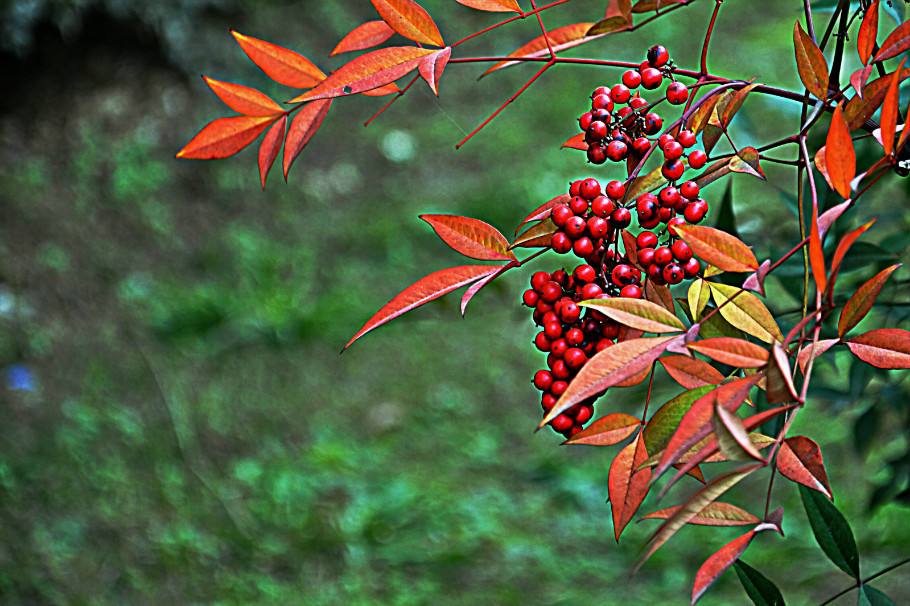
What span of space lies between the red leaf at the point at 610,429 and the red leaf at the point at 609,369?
3.3 inches

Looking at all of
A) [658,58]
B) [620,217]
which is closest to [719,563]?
[620,217]

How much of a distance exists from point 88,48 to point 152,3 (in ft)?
0.87

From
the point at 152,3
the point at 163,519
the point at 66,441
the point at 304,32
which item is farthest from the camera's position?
the point at 304,32

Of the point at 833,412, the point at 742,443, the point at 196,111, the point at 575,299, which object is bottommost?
the point at 742,443

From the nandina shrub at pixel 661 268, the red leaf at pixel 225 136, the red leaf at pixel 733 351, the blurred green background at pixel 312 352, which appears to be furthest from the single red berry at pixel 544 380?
the blurred green background at pixel 312 352

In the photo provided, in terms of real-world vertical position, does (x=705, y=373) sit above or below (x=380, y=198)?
below

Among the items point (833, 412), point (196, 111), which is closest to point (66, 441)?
point (196, 111)

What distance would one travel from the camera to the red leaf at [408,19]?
1.72 feet

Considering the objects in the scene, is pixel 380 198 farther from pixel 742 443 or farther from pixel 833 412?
pixel 742 443

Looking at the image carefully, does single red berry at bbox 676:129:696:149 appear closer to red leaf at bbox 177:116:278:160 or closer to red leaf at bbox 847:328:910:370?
red leaf at bbox 847:328:910:370

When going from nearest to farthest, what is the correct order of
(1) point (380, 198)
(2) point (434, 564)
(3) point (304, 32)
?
(2) point (434, 564)
(1) point (380, 198)
(3) point (304, 32)

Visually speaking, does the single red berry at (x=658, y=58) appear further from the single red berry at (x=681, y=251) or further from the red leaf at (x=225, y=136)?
the red leaf at (x=225, y=136)

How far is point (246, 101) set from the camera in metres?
0.59

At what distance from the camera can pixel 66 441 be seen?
2031mm
